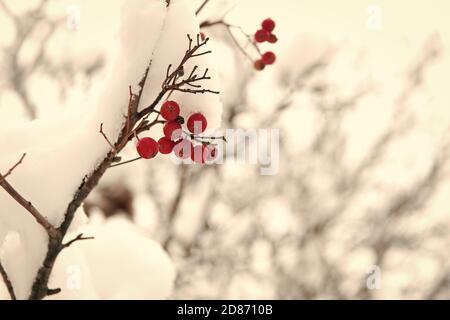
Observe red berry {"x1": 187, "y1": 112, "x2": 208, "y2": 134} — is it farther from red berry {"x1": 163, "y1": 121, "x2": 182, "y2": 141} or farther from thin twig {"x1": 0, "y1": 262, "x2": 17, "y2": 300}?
thin twig {"x1": 0, "y1": 262, "x2": 17, "y2": 300}

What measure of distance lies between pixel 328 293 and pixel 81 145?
4460 millimetres

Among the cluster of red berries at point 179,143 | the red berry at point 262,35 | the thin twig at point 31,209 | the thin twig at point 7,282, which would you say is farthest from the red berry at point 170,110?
the red berry at point 262,35

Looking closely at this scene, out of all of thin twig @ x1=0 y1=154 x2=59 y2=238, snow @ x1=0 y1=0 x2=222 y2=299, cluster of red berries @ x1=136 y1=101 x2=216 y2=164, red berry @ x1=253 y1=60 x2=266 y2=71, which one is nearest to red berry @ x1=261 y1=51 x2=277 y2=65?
red berry @ x1=253 y1=60 x2=266 y2=71

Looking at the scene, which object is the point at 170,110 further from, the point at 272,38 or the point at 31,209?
the point at 272,38

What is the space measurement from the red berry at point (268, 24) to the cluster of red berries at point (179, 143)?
78cm

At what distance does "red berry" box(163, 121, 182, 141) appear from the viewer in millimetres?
883

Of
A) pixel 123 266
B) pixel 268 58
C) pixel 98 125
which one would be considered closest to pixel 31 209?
pixel 98 125

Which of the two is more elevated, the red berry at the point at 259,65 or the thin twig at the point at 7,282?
the red berry at the point at 259,65

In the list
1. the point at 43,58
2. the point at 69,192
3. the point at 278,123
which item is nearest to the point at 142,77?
the point at 69,192

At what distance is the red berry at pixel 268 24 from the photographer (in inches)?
62.2

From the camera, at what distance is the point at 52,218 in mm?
970

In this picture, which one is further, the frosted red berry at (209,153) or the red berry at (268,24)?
the red berry at (268,24)

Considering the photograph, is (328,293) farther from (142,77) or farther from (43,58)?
(142,77)

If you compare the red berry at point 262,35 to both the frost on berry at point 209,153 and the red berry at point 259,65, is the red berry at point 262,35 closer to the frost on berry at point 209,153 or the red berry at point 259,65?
the red berry at point 259,65
